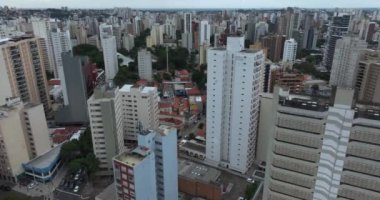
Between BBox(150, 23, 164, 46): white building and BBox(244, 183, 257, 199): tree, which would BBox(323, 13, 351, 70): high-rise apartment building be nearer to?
BBox(150, 23, 164, 46): white building

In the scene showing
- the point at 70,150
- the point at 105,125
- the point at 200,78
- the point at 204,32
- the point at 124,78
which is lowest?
→ the point at 70,150

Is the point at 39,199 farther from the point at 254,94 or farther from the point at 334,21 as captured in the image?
the point at 334,21

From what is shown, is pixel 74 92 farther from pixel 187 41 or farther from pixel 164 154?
pixel 187 41

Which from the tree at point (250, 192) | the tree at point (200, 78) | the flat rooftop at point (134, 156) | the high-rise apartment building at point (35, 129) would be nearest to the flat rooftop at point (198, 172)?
the tree at point (250, 192)

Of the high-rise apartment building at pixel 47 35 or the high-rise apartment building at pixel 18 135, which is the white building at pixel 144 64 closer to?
the high-rise apartment building at pixel 47 35

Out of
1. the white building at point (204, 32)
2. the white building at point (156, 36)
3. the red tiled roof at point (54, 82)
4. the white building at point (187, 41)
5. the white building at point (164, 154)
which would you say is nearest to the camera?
the white building at point (164, 154)

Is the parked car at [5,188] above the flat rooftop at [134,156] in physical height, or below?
below

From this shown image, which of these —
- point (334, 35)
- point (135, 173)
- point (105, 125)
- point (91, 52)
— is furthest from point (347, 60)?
point (91, 52)
